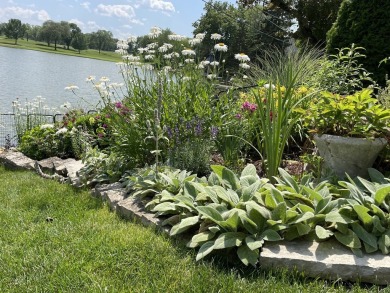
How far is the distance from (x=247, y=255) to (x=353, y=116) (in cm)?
154

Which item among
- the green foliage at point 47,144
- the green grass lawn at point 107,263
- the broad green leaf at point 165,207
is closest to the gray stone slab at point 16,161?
the green foliage at point 47,144

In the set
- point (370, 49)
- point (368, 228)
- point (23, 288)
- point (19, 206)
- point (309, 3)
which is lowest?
point (19, 206)

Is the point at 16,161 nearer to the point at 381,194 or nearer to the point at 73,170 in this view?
the point at 73,170

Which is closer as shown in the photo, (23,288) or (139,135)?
(23,288)

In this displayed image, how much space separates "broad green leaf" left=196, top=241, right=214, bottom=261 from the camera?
6.95ft

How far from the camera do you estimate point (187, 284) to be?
196cm

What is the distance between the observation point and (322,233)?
7.06 feet

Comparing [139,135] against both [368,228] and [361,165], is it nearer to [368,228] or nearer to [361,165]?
[361,165]

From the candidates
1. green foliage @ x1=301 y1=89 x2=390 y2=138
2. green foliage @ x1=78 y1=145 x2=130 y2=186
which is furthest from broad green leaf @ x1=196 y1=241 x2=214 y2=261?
green foliage @ x1=78 y1=145 x2=130 y2=186

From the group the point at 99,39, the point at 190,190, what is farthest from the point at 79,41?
the point at 190,190

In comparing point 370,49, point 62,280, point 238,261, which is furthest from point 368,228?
point 370,49

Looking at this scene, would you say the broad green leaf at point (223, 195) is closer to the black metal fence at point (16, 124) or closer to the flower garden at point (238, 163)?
the flower garden at point (238, 163)

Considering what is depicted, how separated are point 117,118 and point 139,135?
0.41 meters

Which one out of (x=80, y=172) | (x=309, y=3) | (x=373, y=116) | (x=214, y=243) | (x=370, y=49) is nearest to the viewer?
(x=214, y=243)
